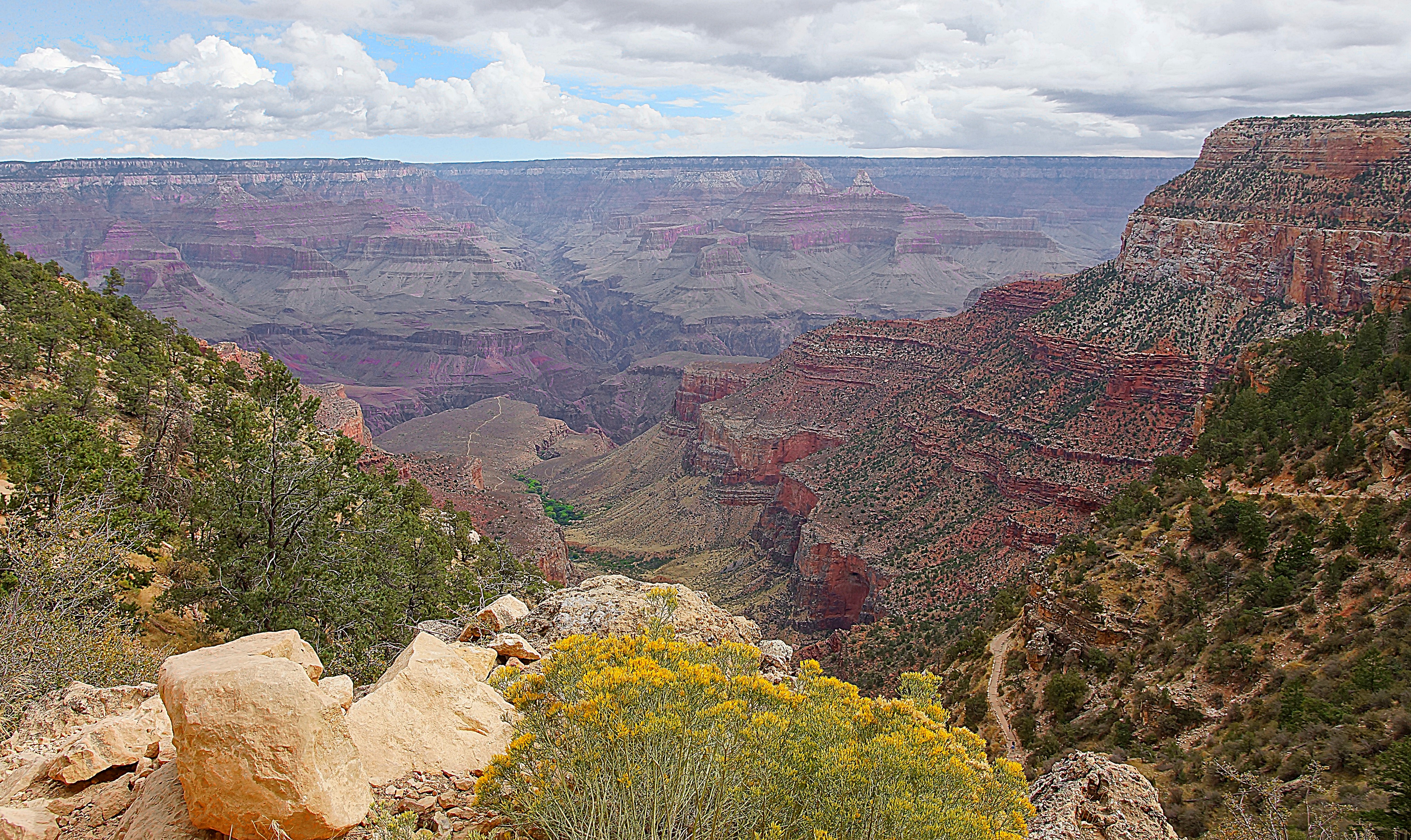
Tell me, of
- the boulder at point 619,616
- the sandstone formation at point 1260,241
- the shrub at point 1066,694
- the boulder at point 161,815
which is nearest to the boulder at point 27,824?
the boulder at point 161,815

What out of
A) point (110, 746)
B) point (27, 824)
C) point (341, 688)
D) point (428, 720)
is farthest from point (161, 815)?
point (428, 720)

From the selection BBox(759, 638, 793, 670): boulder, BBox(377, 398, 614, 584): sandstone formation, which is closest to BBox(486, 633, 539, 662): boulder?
BBox(759, 638, 793, 670): boulder

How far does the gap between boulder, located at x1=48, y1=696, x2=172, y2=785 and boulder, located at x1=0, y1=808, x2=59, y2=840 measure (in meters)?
0.60

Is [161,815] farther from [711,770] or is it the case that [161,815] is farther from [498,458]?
[498,458]

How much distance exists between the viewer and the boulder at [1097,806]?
11.8 metres

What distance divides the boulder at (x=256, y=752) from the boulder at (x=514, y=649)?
5859mm

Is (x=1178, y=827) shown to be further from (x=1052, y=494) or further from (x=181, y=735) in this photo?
(x=1052, y=494)

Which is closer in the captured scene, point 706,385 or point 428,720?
point 428,720

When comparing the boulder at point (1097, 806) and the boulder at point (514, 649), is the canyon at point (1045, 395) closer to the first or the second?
the boulder at point (1097, 806)

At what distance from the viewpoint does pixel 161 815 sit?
9.44m

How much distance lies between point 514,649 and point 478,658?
1047mm

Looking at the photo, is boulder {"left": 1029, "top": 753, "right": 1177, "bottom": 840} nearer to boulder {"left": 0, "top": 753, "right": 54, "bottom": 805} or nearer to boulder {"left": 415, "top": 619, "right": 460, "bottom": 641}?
boulder {"left": 415, "top": 619, "right": 460, "bottom": 641}

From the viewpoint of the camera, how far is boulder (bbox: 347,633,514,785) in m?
11.1

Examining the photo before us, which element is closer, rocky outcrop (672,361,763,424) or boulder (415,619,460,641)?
boulder (415,619,460,641)
